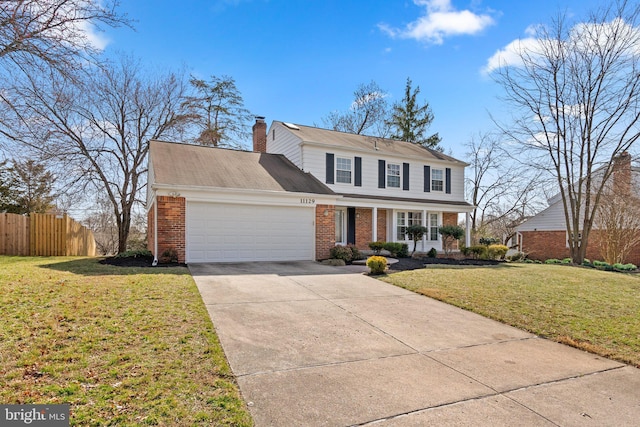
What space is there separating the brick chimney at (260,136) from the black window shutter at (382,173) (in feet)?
21.1

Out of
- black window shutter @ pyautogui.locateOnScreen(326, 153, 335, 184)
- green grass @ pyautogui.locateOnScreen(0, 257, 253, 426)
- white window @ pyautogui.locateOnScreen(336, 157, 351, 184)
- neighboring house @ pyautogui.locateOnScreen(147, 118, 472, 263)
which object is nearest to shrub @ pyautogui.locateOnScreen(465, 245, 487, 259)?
neighboring house @ pyautogui.locateOnScreen(147, 118, 472, 263)

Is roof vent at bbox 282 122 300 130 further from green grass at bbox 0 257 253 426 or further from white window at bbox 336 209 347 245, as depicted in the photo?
green grass at bbox 0 257 253 426

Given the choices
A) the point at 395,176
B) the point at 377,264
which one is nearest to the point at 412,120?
the point at 395,176

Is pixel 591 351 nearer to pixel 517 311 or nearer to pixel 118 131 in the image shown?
pixel 517 311

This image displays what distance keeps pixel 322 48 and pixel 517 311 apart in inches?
455

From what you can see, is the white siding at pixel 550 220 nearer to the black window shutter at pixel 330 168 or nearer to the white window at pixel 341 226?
the white window at pixel 341 226

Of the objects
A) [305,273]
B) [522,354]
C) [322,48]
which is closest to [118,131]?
[322,48]

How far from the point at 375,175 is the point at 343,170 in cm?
178

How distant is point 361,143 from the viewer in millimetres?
18906

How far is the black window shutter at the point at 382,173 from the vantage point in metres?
18.1

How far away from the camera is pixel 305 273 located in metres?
10.3

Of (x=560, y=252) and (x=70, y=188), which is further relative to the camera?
(x=560, y=252)

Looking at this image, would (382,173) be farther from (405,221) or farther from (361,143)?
(405,221)

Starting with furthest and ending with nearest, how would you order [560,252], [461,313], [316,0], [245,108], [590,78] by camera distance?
[245,108], [560,252], [590,78], [316,0], [461,313]
